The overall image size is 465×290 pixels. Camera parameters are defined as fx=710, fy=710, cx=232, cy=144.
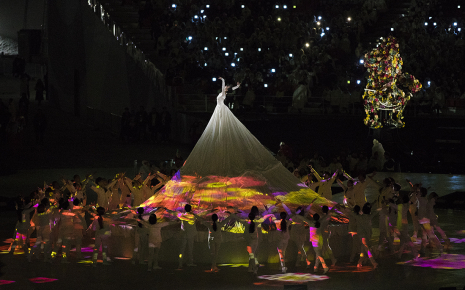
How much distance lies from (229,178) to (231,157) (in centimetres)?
44

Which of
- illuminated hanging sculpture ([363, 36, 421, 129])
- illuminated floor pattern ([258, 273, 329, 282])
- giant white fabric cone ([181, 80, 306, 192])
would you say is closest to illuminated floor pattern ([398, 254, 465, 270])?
illuminated floor pattern ([258, 273, 329, 282])

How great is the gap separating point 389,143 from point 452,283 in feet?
40.2

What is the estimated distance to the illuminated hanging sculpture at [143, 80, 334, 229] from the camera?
13.4m

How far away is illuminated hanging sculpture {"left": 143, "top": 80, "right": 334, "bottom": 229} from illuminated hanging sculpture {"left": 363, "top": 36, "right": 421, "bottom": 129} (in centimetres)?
921

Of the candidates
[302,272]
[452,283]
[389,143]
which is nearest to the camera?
[452,283]

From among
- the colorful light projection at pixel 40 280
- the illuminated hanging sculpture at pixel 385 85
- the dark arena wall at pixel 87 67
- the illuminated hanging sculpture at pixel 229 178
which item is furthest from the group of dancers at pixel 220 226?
the dark arena wall at pixel 87 67

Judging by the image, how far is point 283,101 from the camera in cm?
2506

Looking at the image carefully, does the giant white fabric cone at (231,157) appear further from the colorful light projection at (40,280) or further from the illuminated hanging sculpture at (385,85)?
the illuminated hanging sculpture at (385,85)

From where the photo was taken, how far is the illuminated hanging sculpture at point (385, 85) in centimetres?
2233

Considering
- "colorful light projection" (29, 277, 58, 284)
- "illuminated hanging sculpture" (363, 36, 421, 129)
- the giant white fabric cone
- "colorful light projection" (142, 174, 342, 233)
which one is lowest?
"colorful light projection" (29, 277, 58, 284)

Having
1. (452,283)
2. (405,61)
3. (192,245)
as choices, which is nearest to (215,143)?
(192,245)

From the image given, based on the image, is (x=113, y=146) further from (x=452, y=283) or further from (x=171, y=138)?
(x=452, y=283)

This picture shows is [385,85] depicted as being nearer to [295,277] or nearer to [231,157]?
[231,157]

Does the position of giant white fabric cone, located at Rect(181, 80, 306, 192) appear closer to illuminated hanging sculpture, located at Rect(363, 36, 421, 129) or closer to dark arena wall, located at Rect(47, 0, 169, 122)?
illuminated hanging sculpture, located at Rect(363, 36, 421, 129)
